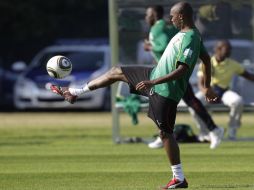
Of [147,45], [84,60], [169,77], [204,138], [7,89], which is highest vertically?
[169,77]

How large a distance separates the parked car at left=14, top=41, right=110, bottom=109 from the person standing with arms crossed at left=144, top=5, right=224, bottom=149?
35.3ft

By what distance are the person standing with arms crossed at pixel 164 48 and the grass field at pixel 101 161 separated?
25 centimetres

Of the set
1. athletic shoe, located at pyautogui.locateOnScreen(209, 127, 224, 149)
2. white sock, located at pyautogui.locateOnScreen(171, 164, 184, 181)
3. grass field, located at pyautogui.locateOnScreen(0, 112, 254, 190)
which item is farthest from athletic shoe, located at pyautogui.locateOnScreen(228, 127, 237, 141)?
white sock, located at pyautogui.locateOnScreen(171, 164, 184, 181)

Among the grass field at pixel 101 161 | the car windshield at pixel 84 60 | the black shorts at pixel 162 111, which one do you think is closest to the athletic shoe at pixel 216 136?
the grass field at pixel 101 161

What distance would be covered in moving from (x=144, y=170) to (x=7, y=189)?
8.55 feet

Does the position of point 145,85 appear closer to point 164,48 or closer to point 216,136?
point 164,48

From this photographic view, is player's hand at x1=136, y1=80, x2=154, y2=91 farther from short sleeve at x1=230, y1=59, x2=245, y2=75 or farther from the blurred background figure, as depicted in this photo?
short sleeve at x1=230, y1=59, x2=245, y2=75

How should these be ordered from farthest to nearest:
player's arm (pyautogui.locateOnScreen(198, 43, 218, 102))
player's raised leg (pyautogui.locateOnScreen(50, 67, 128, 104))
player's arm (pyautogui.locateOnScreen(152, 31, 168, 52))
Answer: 1. player's arm (pyautogui.locateOnScreen(152, 31, 168, 52))
2. player's raised leg (pyautogui.locateOnScreen(50, 67, 128, 104))
3. player's arm (pyautogui.locateOnScreen(198, 43, 218, 102))

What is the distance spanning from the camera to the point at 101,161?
653 inches

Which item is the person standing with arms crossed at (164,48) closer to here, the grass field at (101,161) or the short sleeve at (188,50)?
the grass field at (101,161)

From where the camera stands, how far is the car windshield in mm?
31094

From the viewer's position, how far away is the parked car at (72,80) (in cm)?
3061

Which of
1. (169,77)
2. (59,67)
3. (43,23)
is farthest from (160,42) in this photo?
(43,23)

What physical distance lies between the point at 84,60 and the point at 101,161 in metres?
15.0
